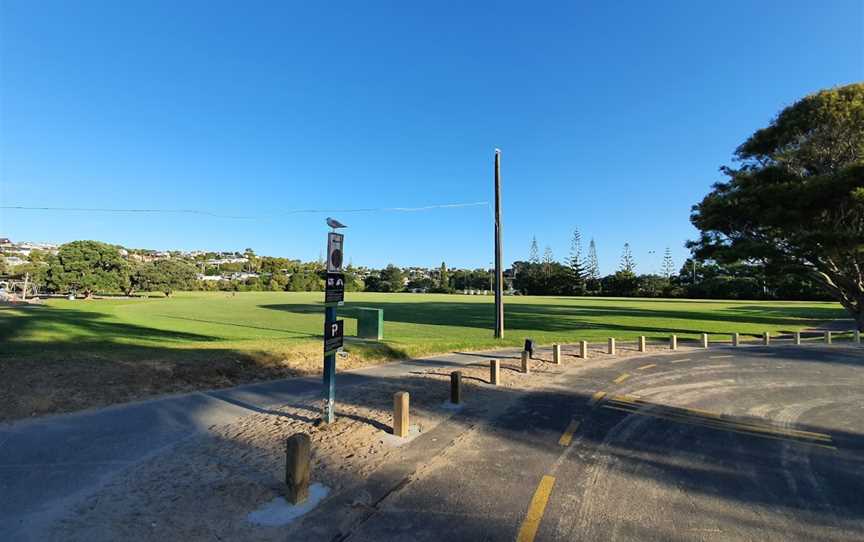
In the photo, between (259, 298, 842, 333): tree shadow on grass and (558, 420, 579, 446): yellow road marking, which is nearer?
(558, 420, 579, 446): yellow road marking

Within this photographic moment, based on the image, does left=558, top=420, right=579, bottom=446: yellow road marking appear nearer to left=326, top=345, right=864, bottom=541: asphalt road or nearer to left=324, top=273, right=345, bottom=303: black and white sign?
left=326, top=345, right=864, bottom=541: asphalt road

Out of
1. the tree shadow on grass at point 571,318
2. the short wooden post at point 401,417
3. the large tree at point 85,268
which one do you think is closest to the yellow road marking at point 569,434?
the short wooden post at point 401,417

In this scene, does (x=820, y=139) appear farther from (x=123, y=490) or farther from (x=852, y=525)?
(x=123, y=490)

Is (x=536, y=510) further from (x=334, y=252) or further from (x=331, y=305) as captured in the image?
(x=334, y=252)

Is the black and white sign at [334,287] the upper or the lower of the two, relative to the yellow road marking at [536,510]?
upper

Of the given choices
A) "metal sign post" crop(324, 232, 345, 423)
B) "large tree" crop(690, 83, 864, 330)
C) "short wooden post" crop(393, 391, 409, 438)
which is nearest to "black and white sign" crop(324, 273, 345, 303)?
"metal sign post" crop(324, 232, 345, 423)

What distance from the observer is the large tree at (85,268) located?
61.8 metres

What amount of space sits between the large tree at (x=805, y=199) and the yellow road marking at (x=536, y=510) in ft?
75.9

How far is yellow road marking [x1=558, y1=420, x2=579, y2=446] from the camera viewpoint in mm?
6199

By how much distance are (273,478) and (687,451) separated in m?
5.32

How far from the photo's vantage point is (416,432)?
6.55m

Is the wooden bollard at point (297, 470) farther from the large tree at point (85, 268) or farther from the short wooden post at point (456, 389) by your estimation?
the large tree at point (85, 268)

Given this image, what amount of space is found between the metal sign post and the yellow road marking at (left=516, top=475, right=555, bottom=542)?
3344mm

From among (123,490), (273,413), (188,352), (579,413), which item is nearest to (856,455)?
(579,413)
